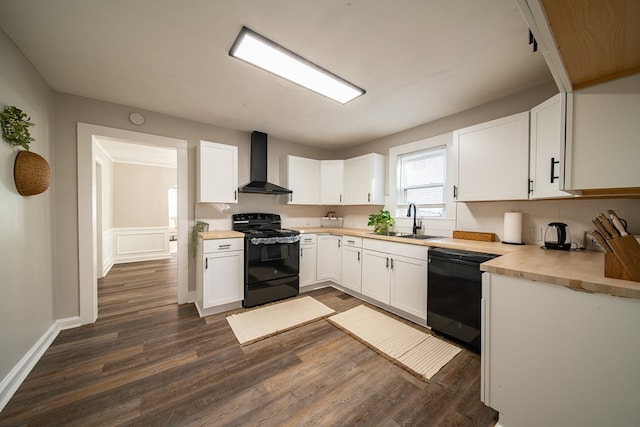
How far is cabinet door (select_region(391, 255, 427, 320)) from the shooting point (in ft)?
7.91

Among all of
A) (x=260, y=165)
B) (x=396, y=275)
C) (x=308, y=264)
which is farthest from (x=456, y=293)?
(x=260, y=165)

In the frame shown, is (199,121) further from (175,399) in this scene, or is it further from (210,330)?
(175,399)

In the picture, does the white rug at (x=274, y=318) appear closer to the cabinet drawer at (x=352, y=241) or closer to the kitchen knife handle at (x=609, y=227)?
the cabinet drawer at (x=352, y=241)

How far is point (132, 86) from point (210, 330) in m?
2.66

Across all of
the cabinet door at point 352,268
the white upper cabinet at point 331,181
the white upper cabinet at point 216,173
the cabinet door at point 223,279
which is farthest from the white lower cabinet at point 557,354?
the white upper cabinet at point 216,173

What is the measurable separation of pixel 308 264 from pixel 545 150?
2.95m

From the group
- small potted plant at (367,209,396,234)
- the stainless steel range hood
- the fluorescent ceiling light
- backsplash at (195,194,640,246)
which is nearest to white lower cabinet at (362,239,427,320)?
small potted plant at (367,209,396,234)

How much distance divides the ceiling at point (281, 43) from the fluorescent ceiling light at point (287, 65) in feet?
0.21

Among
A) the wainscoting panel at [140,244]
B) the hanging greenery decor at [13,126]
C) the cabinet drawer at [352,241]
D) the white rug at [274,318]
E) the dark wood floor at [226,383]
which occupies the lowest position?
the dark wood floor at [226,383]

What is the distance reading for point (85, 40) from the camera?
164 centimetres

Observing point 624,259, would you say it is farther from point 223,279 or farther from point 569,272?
point 223,279

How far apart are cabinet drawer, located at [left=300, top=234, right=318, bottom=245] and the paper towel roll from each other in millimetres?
2378

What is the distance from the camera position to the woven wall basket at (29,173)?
1.67m

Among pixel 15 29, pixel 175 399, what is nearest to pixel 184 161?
pixel 15 29
